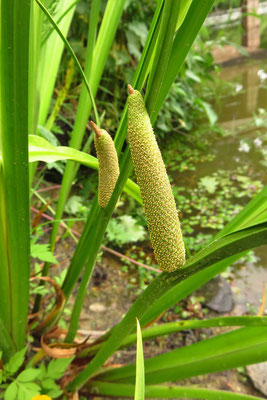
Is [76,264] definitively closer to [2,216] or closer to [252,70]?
[2,216]

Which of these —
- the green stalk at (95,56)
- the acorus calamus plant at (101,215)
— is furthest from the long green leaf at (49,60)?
the green stalk at (95,56)

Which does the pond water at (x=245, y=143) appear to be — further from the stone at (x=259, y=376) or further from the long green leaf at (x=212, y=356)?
the long green leaf at (x=212, y=356)

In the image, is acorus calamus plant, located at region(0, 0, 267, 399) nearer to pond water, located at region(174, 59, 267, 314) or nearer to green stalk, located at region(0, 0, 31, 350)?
green stalk, located at region(0, 0, 31, 350)

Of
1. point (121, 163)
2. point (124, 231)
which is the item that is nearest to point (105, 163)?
point (121, 163)

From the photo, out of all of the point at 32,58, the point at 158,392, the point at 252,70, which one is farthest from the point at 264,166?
the point at 252,70

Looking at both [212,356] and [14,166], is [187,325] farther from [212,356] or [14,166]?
[14,166]

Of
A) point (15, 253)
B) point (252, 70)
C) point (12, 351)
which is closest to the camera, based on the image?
point (15, 253)
